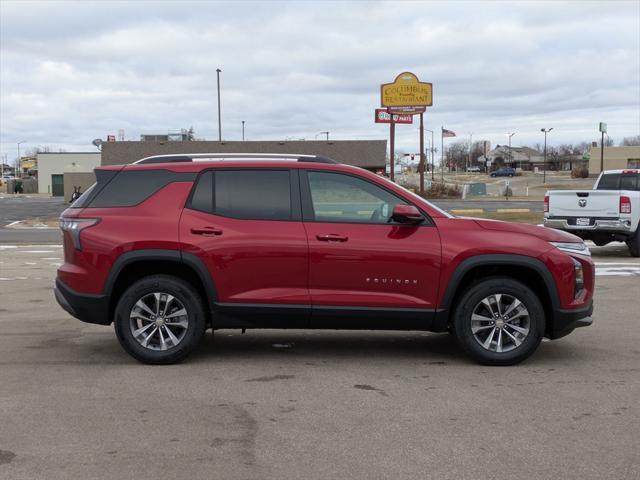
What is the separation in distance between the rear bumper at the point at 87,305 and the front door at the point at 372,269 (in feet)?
6.16

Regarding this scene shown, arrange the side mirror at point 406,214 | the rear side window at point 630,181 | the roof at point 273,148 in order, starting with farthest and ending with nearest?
the roof at point 273,148 < the rear side window at point 630,181 < the side mirror at point 406,214

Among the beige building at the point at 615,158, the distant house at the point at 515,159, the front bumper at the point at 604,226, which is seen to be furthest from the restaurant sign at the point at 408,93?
the distant house at the point at 515,159

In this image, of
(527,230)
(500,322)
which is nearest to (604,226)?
(527,230)

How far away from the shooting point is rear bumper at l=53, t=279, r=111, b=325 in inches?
255

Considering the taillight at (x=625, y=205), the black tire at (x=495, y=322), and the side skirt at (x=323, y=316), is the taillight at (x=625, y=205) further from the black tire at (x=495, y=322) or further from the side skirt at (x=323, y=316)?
the side skirt at (x=323, y=316)

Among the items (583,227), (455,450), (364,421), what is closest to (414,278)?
(364,421)

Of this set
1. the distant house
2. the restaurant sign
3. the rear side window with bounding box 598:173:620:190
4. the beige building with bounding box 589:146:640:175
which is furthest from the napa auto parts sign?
the distant house

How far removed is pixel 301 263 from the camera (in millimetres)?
6355

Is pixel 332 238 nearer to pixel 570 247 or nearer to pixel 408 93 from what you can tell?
pixel 570 247

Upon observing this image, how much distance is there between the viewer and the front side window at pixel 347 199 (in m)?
6.48

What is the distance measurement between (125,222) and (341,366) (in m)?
2.33

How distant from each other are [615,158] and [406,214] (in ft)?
358

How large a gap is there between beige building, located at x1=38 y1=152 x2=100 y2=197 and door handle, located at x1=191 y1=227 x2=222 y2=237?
264 feet

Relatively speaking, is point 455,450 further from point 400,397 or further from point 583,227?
point 583,227
